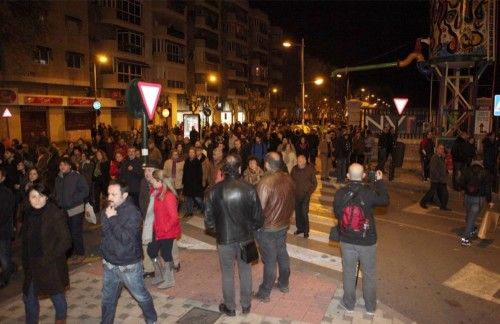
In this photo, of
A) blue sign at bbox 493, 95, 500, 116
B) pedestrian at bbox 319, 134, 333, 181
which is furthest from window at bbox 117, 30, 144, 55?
blue sign at bbox 493, 95, 500, 116

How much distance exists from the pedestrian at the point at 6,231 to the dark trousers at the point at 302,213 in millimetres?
5143

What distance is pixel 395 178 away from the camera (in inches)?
653

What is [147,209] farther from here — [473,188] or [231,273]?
[473,188]

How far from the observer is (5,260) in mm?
6840

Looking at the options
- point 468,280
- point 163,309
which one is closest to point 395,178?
point 468,280

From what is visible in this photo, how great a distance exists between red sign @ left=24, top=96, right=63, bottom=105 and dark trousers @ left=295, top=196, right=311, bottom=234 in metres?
25.1

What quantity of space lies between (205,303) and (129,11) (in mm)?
39701

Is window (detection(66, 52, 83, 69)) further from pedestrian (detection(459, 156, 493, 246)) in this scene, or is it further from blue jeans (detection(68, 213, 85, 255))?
pedestrian (detection(459, 156, 493, 246))

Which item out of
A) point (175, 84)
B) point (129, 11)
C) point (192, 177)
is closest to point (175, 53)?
point (175, 84)

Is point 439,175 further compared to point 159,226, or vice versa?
point 439,175

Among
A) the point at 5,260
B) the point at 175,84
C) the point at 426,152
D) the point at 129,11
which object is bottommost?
the point at 5,260

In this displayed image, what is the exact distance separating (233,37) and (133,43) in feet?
83.9

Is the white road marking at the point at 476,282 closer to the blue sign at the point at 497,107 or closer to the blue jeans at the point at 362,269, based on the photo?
the blue jeans at the point at 362,269

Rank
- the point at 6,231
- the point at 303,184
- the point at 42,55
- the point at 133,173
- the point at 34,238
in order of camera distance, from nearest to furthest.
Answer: the point at 34,238
the point at 6,231
the point at 303,184
the point at 133,173
the point at 42,55
